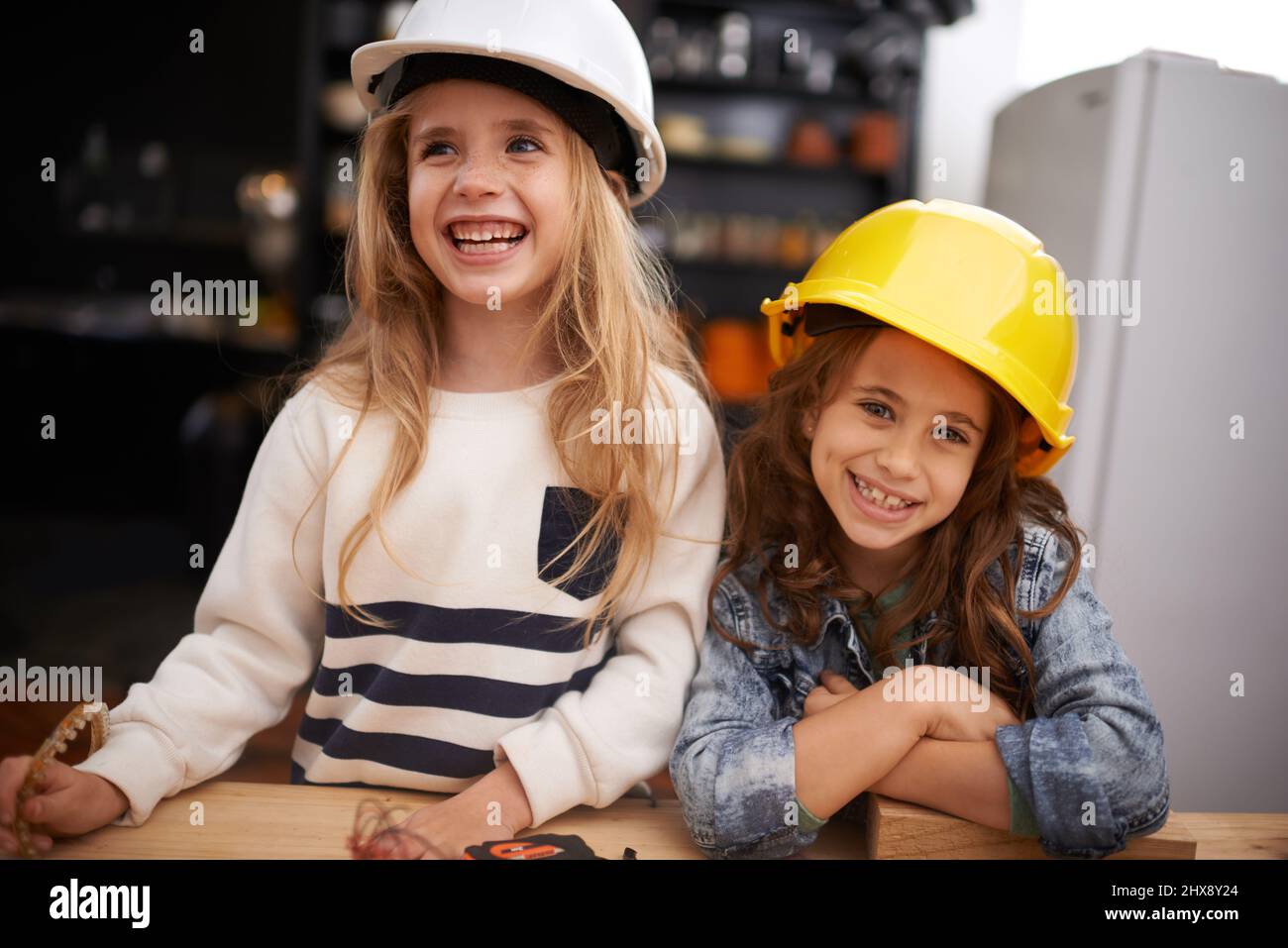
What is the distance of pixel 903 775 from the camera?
850mm

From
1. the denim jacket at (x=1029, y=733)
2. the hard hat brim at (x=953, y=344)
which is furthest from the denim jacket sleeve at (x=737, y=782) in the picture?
the hard hat brim at (x=953, y=344)

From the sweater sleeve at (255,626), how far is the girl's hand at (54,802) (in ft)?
0.29

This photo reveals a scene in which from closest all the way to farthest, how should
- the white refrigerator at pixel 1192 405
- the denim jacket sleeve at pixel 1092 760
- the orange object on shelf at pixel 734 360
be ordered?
→ the denim jacket sleeve at pixel 1092 760 → the white refrigerator at pixel 1192 405 → the orange object on shelf at pixel 734 360

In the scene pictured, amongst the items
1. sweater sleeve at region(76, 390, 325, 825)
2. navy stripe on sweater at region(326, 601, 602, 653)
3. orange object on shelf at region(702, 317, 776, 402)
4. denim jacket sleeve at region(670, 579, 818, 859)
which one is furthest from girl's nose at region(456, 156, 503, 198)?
orange object on shelf at region(702, 317, 776, 402)

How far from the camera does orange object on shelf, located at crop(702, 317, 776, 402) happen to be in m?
3.67

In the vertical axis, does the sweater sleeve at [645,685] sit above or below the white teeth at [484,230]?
below

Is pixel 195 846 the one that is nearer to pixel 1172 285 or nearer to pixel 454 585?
pixel 454 585

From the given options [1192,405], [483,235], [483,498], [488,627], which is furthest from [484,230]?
[1192,405]

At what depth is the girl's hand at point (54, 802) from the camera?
80 centimetres

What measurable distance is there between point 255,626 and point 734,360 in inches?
112

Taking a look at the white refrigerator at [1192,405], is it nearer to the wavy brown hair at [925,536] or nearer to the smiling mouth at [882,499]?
the wavy brown hair at [925,536]
